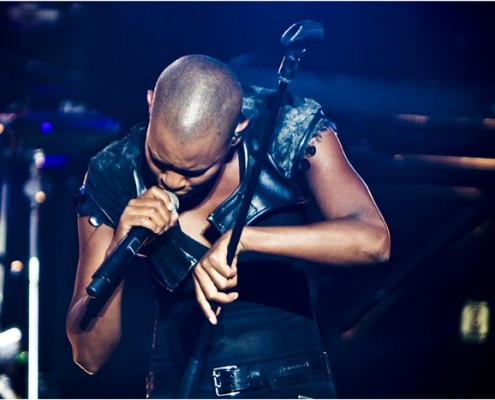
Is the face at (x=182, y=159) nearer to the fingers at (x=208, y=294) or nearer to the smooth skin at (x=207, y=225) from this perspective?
the smooth skin at (x=207, y=225)

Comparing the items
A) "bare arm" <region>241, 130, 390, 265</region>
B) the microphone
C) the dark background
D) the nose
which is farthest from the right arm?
the dark background

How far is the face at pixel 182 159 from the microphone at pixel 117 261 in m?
0.25

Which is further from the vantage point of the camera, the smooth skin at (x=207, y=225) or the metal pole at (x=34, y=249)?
the metal pole at (x=34, y=249)

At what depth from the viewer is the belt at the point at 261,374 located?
1867 mm

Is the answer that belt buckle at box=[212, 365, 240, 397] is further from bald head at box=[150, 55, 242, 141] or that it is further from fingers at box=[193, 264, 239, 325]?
bald head at box=[150, 55, 242, 141]

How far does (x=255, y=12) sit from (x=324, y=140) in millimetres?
1894

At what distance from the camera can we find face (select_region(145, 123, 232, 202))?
5.75 ft

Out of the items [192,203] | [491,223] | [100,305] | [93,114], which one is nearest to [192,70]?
[192,203]

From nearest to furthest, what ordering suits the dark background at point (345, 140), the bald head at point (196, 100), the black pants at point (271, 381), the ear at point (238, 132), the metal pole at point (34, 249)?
the bald head at point (196, 100) < the black pants at point (271, 381) < the ear at point (238, 132) < the dark background at point (345, 140) < the metal pole at point (34, 249)

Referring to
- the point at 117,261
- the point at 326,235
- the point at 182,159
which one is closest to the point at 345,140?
the point at 326,235

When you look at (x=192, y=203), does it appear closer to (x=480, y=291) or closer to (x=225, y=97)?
(x=225, y=97)

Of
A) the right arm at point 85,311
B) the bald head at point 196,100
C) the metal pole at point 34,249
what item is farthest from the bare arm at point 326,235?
the metal pole at point 34,249

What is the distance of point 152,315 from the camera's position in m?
4.75

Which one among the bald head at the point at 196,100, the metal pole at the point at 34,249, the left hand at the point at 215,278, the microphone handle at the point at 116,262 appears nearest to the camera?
the microphone handle at the point at 116,262
